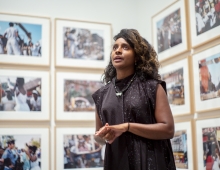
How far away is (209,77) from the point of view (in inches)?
102

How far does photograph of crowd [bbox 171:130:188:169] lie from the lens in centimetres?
284

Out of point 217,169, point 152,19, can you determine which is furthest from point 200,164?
point 152,19

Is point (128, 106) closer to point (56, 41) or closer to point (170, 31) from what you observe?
point (170, 31)

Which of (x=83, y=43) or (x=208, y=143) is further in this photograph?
(x=83, y=43)

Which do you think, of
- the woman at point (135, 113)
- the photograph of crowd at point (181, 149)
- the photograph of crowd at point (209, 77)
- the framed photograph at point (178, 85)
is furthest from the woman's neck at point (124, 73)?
the photograph of crowd at point (181, 149)

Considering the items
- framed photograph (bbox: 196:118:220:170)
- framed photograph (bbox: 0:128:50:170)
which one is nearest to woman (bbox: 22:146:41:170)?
framed photograph (bbox: 0:128:50:170)

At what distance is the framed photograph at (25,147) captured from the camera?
122 inches

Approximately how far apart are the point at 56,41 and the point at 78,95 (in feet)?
1.74

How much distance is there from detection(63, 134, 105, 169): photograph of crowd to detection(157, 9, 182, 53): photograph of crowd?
3.41 ft

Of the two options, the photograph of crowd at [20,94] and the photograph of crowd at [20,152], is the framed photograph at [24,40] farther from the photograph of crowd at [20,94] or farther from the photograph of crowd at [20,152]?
the photograph of crowd at [20,152]

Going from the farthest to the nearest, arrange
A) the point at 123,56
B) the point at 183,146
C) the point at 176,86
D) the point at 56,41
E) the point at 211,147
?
the point at 56,41, the point at 176,86, the point at 183,146, the point at 211,147, the point at 123,56

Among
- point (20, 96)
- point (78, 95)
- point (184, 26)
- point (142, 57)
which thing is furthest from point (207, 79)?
point (20, 96)

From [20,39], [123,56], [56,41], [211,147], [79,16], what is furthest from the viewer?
[79,16]

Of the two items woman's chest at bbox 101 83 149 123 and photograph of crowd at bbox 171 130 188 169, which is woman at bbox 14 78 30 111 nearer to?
photograph of crowd at bbox 171 130 188 169
